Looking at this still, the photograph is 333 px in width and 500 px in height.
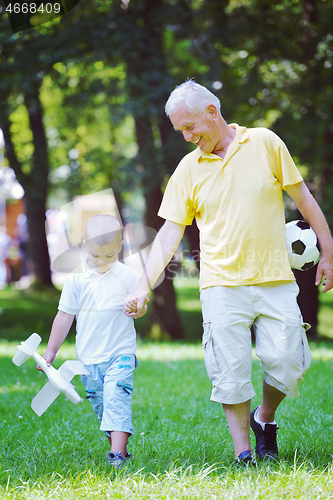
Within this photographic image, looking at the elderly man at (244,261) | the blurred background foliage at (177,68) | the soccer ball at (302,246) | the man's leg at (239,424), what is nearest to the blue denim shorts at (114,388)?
the elderly man at (244,261)

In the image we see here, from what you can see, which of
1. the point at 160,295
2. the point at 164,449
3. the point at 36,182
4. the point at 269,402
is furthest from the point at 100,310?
the point at 36,182

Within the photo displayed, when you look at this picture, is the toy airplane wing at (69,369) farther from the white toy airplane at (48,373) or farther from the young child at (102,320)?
the young child at (102,320)

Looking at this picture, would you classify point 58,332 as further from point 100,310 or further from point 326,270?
point 326,270

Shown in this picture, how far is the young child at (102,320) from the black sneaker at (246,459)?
634 mm

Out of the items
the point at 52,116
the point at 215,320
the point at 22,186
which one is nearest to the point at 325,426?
the point at 215,320

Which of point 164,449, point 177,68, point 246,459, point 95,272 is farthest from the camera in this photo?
point 177,68

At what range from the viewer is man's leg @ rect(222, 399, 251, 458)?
3.13 meters

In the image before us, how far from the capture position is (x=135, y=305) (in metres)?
3.16

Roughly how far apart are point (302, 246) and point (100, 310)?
1258 mm

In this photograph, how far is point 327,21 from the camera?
10.2 metres

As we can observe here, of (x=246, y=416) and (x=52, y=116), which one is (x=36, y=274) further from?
(x=246, y=416)

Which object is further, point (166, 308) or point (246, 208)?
point (166, 308)

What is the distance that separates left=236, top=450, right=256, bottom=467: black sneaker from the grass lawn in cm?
6

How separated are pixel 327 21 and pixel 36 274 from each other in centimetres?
1150
